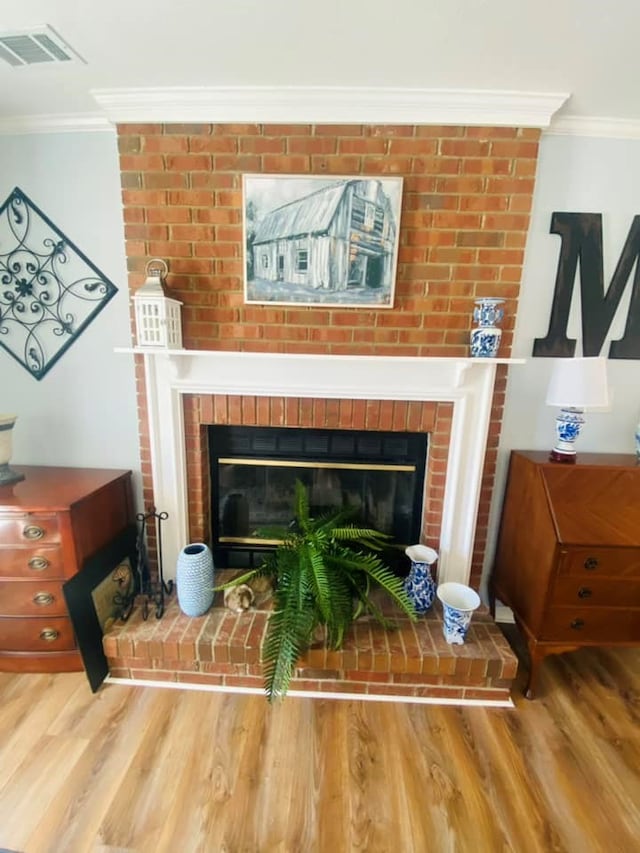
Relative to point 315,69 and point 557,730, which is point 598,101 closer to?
point 315,69

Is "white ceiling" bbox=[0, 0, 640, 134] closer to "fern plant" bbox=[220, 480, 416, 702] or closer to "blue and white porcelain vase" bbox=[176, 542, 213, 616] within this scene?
"fern plant" bbox=[220, 480, 416, 702]

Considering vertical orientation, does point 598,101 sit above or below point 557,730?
above

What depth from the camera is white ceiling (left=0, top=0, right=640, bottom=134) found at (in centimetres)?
102

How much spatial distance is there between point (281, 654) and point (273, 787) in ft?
1.21

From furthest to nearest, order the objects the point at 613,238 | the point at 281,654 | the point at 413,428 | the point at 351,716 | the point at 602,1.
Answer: the point at 413,428, the point at 613,238, the point at 351,716, the point at 281,654, the point at 602,1

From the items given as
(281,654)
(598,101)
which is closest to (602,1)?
(598,101)

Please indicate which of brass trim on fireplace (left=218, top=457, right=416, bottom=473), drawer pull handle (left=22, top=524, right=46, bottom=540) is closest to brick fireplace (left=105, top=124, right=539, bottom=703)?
brass trim on fireplace (left=218, top=457, right=416, bottom=473)

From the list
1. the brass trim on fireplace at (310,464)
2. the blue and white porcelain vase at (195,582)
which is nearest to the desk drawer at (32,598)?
the blue and white porcelain vase at (195,582)

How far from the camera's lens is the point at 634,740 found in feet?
4.45

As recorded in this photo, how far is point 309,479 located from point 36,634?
1.33 metres

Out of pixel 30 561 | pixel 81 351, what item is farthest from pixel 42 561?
pixel 81 351

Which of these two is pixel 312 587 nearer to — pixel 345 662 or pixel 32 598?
pixel 345 662

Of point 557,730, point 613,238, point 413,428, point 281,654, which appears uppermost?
point 613,238

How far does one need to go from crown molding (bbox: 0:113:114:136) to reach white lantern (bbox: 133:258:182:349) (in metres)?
0.68
